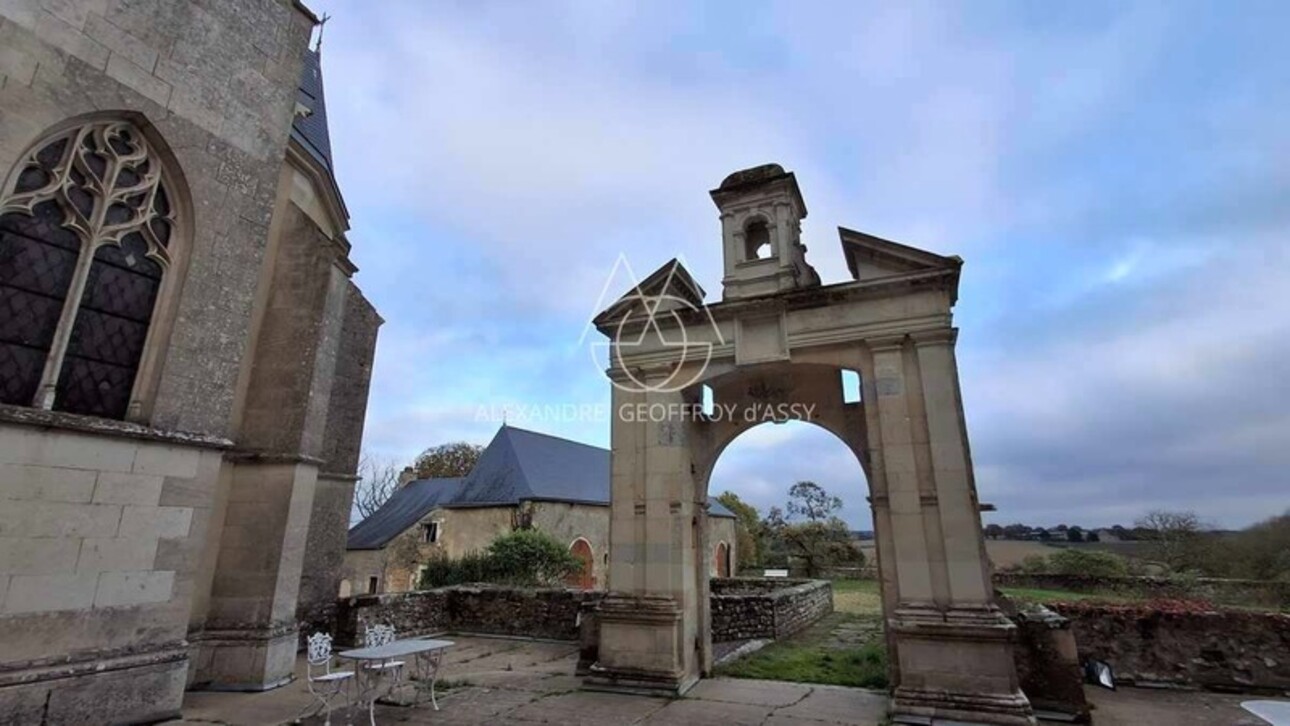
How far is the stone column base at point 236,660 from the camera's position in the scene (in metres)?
6.36

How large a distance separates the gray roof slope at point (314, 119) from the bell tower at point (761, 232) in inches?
255

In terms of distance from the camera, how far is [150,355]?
227 inches

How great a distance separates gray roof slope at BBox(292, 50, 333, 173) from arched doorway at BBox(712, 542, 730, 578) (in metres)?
26.7

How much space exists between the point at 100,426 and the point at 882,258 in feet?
27.2

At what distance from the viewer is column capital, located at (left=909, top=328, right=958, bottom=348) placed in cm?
633

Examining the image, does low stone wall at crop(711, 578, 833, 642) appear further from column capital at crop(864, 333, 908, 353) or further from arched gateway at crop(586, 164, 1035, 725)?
column capital at crop(864, 333, 908, 353)

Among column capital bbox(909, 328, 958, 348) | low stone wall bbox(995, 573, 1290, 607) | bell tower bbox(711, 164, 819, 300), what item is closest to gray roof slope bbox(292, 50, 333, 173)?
bell tower bbox(711, 164, 819, 300)

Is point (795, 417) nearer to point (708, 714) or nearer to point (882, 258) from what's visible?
point (882, 258)

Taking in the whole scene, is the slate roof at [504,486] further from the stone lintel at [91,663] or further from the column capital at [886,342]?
the column capital at [886,342]

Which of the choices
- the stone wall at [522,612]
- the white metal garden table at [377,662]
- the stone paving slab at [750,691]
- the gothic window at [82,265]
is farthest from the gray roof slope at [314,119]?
the stone paving slab at [750,691]

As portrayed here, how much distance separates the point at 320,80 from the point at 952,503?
45.0 feet

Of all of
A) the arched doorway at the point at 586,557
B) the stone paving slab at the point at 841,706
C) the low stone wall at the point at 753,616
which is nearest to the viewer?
the stone paving slab at the point at 841,706

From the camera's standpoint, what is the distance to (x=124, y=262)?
18.7 ft

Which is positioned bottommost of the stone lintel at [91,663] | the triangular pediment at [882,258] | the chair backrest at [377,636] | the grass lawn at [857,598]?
the grass lawn at [857,598]
